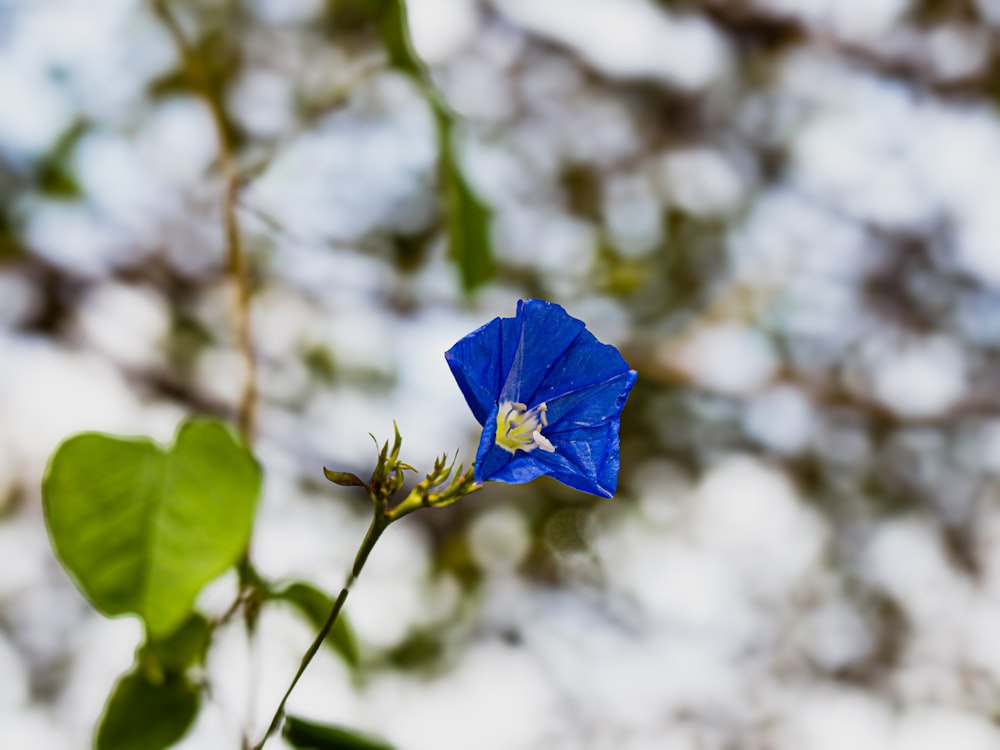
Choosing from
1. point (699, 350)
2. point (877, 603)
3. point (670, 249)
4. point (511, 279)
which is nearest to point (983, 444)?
point (877, 603)

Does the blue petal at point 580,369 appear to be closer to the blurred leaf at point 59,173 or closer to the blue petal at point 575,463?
the blue petal at point 575,463

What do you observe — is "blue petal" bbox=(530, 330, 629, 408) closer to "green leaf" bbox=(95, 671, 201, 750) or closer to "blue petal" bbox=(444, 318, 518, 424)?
"blue petal" bbox=(444, 318, 518, 424)

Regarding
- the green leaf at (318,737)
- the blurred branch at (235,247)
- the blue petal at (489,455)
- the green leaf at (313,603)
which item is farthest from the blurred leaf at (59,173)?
the blue petal at (489,455)

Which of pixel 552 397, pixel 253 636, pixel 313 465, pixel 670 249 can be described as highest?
pixel 670 249

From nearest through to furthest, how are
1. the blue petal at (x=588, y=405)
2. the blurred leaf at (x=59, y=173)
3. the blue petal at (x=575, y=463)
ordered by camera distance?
the blue petal at (x=575, y=463)
the blue petal at (x=588, y=405)
the blurred leaf at (x=59, y=173)

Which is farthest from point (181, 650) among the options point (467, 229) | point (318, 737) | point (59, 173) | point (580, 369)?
point (59, 173)

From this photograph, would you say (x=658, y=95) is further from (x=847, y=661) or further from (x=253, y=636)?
(x=253, y=636)
